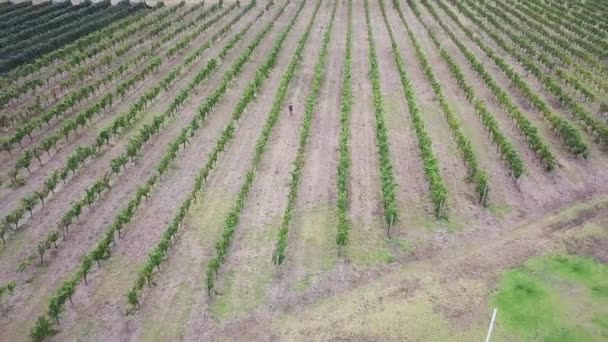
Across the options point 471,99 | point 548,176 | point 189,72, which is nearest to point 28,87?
point 189,72

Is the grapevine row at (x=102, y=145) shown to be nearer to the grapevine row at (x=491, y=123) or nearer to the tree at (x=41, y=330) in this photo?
the tree at (x=41, y=330)

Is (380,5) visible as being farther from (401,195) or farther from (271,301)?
(271,301)

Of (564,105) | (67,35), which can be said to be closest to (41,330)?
(564,105)

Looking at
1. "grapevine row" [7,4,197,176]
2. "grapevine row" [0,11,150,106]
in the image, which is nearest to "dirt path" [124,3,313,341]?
"grapevine row" [7,4,197,176]

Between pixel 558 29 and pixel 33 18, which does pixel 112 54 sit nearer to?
pixel 33 18

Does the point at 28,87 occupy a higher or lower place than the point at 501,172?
higher

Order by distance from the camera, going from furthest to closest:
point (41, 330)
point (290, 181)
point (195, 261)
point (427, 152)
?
point (427, 152)
point (290, 181)
point (195, 261)
point (41, 330)
